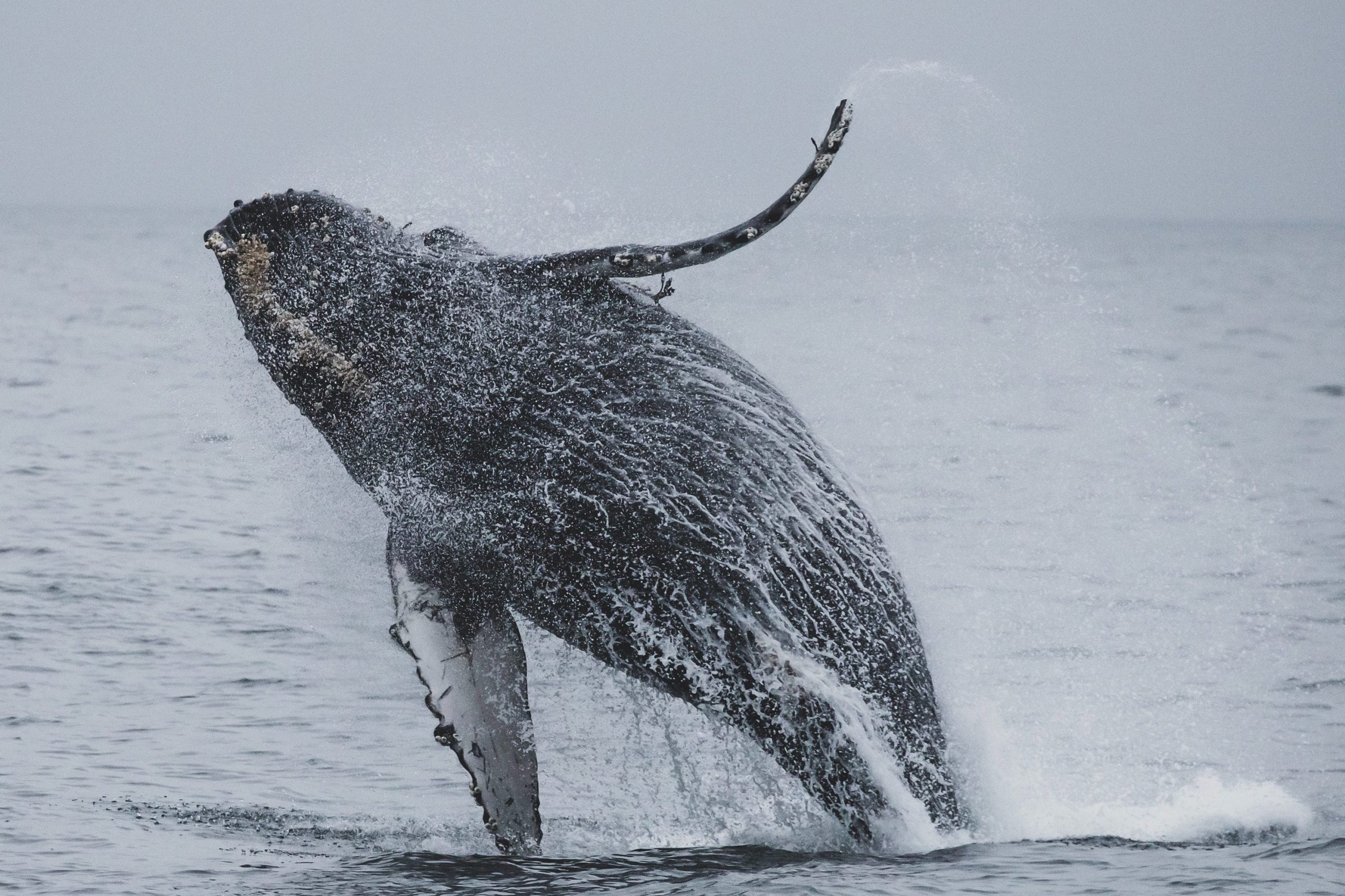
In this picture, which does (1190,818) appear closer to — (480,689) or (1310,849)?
(1310,849)

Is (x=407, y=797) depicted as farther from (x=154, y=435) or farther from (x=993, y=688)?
(x=154, y=435)

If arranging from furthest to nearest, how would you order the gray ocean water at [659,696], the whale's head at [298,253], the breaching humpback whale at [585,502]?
1. the whale's head at [298,253]
2. the gray ocean water at [659,696]
3. the breaching humpback whale at [585,502]

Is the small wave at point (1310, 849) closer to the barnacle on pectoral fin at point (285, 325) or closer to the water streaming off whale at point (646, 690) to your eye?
the water streaming off whale at point (646, 690)

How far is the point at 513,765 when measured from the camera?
9734 millimetres

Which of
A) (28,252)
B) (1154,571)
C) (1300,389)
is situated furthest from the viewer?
(28,252)

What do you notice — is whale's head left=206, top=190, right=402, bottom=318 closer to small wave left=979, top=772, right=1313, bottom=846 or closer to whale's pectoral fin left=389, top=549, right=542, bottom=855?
whale's pectoral fin left=389, top=549, right=542, bottom=855

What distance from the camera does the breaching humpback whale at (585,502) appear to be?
9453 mm

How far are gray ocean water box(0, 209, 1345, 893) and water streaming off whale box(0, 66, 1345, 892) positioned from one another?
0.13 feet

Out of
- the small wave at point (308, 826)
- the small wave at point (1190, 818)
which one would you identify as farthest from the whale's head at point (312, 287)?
the small wave at point (1190, 818)

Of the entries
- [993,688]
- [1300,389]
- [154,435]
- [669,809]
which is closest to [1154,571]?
[993,688]

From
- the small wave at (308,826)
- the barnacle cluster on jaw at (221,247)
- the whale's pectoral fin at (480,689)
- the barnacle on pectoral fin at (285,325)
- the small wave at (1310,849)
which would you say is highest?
the barnacle cluster on jaw at (221,247)

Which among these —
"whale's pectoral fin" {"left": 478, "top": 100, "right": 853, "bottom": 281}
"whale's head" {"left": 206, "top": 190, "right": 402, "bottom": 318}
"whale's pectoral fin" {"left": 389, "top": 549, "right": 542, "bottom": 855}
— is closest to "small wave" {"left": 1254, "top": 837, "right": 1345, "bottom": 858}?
"whale's pectoral fin" {"left": 389, "top": 549, "right": 542, "bottom": 855}

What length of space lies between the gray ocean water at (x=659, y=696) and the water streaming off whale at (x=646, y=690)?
0.13 feet

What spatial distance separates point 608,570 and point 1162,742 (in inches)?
193
